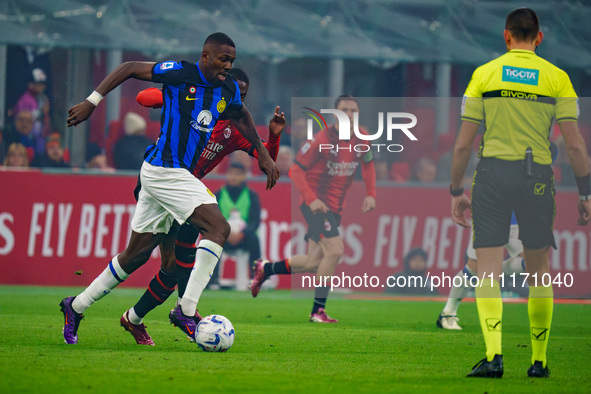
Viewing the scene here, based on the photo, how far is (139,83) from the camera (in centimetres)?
1387

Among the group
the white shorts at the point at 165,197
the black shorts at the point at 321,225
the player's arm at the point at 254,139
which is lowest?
the black shorts at the point at 321,225

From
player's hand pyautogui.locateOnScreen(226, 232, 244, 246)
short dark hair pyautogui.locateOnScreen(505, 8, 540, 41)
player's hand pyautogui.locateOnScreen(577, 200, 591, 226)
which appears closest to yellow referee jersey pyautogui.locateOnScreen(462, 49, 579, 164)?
short dark hair pyautogui.locateOnScreen(505, 8, 540, 41)

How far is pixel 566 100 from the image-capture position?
17.0 feet

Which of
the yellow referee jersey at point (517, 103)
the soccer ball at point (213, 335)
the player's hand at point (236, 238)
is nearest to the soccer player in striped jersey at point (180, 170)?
the soccer ball at point (213, 335)

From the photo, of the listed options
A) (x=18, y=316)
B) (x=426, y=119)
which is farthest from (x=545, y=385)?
(x=426, y=119)

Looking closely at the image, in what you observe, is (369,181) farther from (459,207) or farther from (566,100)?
(566,100)

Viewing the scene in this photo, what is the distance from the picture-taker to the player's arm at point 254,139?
21.6 ft

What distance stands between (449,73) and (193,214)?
8.67 meters

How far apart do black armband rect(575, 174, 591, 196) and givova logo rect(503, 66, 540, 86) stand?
65 centimetres

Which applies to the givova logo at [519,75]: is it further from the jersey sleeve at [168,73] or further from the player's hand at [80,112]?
the player's hand at [80,112]

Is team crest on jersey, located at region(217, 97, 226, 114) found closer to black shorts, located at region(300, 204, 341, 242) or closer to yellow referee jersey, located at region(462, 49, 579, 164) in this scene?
yellow referee jersey, located at region(462, 49, 579, 164)

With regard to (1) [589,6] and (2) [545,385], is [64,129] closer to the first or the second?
(1) [589,6]

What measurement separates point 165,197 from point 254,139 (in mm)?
867

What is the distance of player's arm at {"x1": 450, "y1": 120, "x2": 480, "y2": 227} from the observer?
16.7 feet
